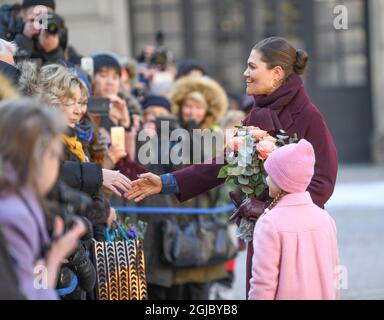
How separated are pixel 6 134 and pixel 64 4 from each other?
12746 mm

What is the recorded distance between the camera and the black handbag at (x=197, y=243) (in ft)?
22.1

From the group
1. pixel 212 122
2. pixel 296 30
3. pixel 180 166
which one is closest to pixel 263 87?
pixel 180 166

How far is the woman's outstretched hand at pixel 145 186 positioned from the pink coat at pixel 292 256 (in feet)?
3.59

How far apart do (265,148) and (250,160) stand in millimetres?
137

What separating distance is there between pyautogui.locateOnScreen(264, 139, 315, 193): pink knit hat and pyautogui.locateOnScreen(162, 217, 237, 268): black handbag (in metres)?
2.72

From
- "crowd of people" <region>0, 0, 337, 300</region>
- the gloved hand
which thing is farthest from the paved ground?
the gloved hand

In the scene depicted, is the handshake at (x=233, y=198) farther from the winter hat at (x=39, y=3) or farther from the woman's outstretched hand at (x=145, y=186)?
the winter hat at (x=39, y=3)

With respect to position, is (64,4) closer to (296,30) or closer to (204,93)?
(296,30)

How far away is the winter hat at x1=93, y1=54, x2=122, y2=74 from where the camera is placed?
7040mm

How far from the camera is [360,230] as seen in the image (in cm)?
1124

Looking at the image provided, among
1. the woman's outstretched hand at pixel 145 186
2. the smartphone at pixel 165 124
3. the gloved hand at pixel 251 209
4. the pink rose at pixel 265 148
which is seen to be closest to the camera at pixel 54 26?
the smartphone at pixel 165 124

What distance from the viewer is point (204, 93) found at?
7961mm

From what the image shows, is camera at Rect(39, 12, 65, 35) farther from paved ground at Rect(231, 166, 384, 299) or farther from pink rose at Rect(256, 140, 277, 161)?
paved ground at Rect(231, 166, 384, 299)

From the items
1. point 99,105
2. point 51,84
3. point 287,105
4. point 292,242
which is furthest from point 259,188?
point 99,105
